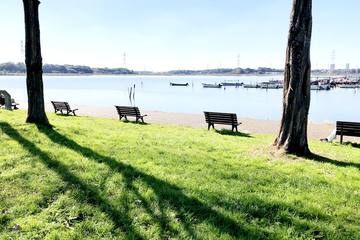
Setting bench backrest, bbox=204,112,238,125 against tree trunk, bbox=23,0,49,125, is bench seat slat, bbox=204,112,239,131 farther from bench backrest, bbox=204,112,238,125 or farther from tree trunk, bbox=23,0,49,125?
tree trunk, bbox=23,0,49,125

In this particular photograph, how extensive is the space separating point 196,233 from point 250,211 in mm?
939

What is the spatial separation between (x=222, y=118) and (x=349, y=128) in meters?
4.70

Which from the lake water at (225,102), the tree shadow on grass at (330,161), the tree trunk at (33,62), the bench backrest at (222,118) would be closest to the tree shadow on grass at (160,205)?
the tree trunk at (33,62)

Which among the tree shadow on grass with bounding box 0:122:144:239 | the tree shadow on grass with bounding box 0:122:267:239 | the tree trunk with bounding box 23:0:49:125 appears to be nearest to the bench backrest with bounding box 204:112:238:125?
the tree trunk with bounding box 23:0:49:125

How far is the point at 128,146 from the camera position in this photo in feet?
26.5

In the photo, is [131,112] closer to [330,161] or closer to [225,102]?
[330,161]

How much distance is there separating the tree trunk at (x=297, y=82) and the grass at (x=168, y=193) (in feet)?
1.68

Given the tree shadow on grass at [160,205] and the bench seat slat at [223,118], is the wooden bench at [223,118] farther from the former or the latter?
the tree shadow on grass at [160,205]

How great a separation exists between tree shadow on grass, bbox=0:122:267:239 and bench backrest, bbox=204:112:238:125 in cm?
815

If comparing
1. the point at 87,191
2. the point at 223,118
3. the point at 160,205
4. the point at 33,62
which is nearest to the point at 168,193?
the point at 160,205

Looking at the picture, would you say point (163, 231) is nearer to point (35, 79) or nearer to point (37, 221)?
point (37, 221)

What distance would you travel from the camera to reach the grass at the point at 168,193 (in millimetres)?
4094

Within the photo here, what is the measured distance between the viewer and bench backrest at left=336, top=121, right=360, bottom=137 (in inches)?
474

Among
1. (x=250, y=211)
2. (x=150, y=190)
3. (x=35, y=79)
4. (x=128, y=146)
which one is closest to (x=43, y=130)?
(x=35, y=79)
